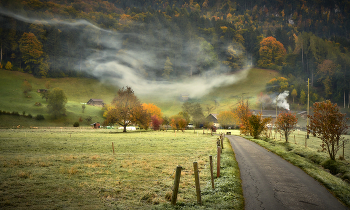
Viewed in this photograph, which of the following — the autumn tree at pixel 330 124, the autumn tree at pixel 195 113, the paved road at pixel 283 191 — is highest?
the autumn tree at pixel 195 113

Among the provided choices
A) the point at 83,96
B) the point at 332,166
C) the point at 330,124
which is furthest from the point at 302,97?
the point at 83,96

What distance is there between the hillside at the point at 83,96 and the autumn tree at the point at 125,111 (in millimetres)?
44807

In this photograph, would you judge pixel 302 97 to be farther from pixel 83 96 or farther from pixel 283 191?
pixel 283 191

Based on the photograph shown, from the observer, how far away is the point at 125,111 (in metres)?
73.2

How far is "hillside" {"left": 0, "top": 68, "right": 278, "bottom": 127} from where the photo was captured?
Answer: 112000mm

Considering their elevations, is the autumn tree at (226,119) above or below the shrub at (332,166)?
above

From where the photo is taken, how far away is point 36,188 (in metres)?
11.2

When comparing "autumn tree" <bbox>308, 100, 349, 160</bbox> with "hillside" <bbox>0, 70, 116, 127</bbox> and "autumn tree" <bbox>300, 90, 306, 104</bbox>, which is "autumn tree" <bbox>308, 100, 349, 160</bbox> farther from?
"autumn tree" <bbox>300, 90, 306, 104</bbox>

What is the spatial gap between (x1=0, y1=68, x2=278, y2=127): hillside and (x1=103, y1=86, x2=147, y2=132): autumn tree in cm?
4481

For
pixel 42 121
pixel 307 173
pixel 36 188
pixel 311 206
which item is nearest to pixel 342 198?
pixel 311 206

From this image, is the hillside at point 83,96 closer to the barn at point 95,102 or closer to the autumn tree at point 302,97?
the barn at point 95,102

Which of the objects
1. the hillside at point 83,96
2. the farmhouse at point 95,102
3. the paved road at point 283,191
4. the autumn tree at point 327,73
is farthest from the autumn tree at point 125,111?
the autumn tree at point 327,73

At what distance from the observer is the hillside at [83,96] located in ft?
367

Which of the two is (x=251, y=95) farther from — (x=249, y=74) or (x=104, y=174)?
(x=104, y=174)
